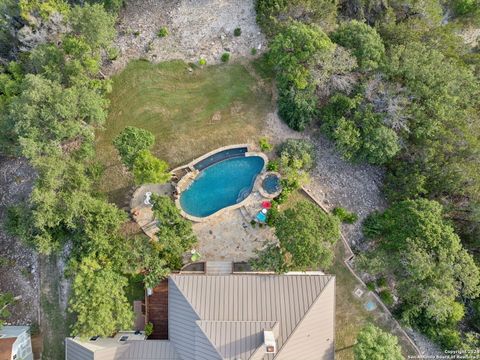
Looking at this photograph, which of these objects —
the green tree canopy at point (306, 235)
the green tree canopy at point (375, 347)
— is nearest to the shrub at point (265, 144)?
the green tree canopy at point (306, 235)

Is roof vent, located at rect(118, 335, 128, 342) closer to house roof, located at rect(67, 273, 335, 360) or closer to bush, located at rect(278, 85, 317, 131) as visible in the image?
house roof, located at rect(67, 273, 335, 360)

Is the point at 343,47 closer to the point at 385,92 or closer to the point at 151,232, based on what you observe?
the point at 385,92

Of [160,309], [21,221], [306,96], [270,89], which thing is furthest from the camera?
[270,89]

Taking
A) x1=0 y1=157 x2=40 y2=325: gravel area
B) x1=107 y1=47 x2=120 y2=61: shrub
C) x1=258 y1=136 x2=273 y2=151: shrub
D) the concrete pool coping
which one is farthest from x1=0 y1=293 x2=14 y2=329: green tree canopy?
x1=258 y1=136 x2=273 y2=151: shrub

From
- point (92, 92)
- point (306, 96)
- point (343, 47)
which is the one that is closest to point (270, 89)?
point (306, 96)

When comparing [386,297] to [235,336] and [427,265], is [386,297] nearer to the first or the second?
[427,265]
